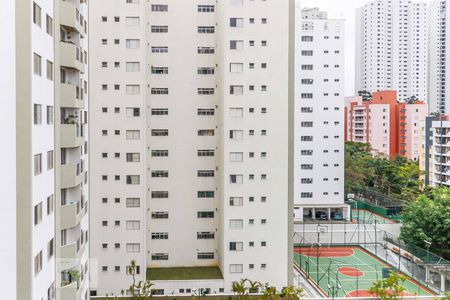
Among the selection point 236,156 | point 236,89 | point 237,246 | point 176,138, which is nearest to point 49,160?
point 236,156

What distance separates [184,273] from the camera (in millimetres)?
16984

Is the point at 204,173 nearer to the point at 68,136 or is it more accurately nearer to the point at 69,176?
the point at 69,176

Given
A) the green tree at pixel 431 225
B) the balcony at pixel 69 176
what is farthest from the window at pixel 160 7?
the green tree at pixel 431 225

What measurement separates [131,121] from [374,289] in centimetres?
845

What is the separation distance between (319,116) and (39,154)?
2039cm

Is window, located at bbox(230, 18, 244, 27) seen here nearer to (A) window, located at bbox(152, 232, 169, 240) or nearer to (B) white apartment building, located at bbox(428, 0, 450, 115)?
(A) window, located at bbox(152, 232, 169, 240)

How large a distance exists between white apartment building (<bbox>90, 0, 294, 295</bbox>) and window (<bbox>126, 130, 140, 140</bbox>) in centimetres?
3

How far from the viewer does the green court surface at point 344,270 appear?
17.6 metres

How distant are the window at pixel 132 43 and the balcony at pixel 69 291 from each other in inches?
353

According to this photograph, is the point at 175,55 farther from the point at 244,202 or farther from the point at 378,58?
the point at 378,58

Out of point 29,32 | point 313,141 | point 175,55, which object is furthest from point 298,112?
point 29,32

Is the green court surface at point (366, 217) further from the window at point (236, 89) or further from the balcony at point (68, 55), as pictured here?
the balcony at point (68, 55)

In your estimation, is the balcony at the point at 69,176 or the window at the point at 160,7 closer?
the balcony at the point at 69,176

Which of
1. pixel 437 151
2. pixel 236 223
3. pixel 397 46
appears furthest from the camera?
pixel 397 46
